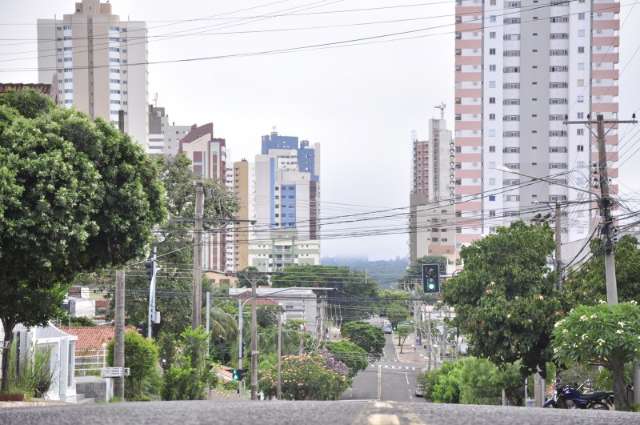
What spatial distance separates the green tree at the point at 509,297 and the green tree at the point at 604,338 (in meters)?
Result: 7.68

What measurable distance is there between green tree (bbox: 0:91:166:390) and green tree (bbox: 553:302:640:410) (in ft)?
31.4

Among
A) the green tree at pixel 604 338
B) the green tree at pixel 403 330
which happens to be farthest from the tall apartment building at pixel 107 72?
the green tree at pixel 604 338

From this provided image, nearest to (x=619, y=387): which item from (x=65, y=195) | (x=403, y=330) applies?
(x=65, y=195)

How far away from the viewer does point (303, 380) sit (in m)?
69.8

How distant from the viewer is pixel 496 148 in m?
146

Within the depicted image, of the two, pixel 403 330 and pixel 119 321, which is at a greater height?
pixel 119 321

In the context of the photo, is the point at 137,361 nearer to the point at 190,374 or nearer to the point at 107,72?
the point at 190,374

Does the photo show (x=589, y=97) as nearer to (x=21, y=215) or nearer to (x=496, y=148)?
(x=496, y=148)

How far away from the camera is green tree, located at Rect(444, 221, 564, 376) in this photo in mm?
34562

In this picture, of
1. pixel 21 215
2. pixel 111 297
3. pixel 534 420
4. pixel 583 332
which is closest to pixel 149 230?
pixel 21 215

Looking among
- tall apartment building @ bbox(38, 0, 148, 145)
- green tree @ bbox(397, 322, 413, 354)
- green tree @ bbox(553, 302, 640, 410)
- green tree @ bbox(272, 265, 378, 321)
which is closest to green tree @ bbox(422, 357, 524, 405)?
green tree @ bbox(553, 302, 640, 410)

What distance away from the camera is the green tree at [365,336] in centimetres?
11644

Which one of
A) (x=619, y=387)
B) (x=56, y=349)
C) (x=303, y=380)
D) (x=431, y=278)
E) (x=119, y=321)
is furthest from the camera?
(x=303, y=380)

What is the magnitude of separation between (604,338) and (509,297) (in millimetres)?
10228
